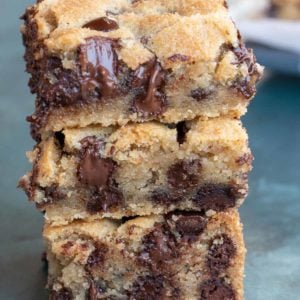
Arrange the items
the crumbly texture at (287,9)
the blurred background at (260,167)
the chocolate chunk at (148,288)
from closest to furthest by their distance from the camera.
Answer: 1. the chocolate chunk at (148,288)
2. the blurred background at (260,167)
3. the crumbly texture at (287,9)

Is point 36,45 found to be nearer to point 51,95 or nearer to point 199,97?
point 51,95

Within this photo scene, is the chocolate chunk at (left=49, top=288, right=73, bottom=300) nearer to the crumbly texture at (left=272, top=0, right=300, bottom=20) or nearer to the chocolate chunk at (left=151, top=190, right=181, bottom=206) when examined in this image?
the chocolate chunk at (left=151, top=190, right=181, bottom=206)

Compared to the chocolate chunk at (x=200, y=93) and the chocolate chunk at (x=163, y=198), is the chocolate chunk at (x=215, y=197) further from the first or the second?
the chocolate chunk at (x=200, y=93)

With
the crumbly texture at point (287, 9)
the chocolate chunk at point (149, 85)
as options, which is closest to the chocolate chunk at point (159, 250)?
the chocolate chunk at point (149, 85)

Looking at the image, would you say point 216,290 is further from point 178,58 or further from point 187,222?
point 178,58

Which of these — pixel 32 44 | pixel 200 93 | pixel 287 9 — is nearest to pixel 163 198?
pixel 200 93

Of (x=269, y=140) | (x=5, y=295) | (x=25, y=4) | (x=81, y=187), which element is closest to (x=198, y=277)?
(x=81, y=187)
